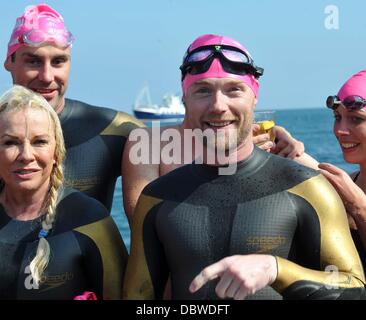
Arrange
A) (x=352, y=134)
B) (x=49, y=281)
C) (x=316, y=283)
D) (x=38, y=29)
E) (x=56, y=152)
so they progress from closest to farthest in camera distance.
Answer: (x=316, y=283) → (x=49, y=281) → (x=56, y=152) → (x=352, y=134) → (x=38, y=29)

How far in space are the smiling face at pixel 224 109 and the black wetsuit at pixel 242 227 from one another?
8.2 inches

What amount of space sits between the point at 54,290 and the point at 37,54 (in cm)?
178

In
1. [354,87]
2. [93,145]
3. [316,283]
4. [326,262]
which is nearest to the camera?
[316,283]

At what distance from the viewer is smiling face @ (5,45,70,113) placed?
5262 mm

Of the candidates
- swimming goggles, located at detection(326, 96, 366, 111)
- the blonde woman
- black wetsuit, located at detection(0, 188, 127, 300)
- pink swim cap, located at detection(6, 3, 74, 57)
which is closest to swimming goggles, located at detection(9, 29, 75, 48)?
pink swim cap, located at detection(6, 3, 74, 57)

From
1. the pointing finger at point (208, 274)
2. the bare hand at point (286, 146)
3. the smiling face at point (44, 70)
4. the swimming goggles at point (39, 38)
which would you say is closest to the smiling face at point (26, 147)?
the smiling face at point (44, 70)

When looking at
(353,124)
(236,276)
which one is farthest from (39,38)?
(236,276)

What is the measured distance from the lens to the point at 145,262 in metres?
4.28

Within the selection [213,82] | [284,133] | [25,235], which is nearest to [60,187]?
[25,235]

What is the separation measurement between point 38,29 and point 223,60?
1.65 metres

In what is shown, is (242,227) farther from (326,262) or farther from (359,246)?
(359,246)

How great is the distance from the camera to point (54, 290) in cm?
436
